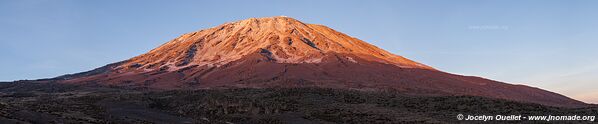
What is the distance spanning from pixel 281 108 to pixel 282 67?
35.0 m

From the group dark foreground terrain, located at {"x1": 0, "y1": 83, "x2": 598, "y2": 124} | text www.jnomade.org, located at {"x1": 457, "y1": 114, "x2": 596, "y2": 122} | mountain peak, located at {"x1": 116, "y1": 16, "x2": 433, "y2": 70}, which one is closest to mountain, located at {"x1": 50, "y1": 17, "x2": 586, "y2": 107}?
mountain peak, located at {"x1": 116, "y1": 16, "x2": 433, "y2": 70}

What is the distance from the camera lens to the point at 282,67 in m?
78.0

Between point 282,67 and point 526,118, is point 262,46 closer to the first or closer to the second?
point 282,67

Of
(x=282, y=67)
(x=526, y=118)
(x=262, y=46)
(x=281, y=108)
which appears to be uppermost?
(x=262, y=46)

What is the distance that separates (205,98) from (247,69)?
29276mm

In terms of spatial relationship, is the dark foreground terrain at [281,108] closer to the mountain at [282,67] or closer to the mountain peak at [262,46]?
the mountain at [282,67]

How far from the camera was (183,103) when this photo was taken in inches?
1901

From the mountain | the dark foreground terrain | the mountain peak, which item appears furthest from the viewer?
the mountain peak

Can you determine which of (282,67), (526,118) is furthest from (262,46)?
(526,118)

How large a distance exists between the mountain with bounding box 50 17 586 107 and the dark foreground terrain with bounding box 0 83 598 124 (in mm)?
15366

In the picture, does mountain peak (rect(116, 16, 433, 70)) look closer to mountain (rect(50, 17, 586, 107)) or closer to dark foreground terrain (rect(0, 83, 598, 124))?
mountain (rect(50, 17, 586, 107))

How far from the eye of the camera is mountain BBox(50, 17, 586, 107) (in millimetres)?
70000

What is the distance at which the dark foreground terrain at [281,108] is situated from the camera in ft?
121

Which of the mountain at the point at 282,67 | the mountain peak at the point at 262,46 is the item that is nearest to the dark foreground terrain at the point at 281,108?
the mountain at the point at 282,67
